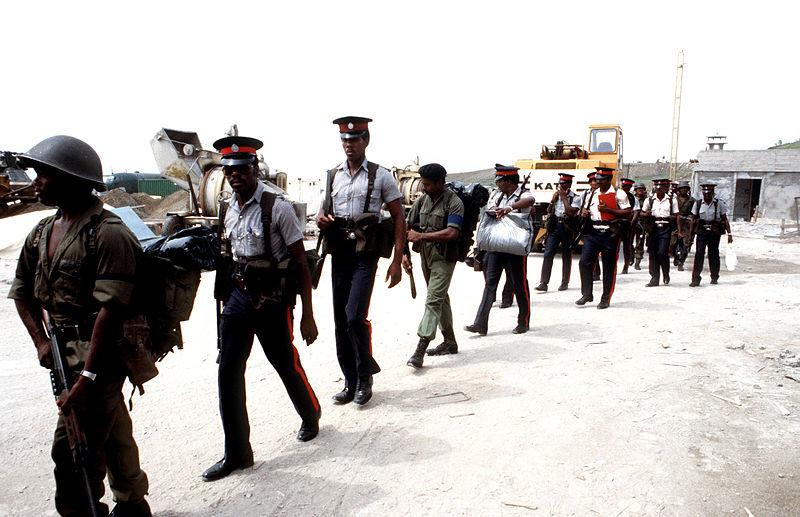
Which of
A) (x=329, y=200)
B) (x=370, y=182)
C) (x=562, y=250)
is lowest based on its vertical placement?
(x=562, y=250)

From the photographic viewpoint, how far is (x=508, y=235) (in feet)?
21.0

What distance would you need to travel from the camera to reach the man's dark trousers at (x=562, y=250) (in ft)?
32.1

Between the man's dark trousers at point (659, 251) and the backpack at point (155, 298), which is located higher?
the backpack at point (155, 298)

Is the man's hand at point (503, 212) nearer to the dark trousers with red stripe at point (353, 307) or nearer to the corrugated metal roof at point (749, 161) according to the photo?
the dark trousers with red stripe at point (353, 307)

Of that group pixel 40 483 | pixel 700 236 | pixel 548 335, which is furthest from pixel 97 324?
pixel 700 236

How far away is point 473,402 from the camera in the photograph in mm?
4391

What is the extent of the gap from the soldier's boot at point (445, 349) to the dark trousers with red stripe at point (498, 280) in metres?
0.87

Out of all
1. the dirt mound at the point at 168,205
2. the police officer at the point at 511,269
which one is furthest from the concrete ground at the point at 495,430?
the dirt mound at the point at 168,205

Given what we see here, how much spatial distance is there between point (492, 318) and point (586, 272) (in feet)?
5.76

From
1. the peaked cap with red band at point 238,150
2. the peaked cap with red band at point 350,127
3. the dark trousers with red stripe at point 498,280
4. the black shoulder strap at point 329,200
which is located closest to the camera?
the peaked cap with red band at point 238,150

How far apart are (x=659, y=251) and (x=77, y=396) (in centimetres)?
1029

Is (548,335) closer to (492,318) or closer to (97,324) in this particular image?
(492,318)

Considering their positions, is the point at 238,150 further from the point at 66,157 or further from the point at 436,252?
the point at 436,252

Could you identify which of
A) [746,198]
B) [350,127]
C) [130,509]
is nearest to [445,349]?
[350,127]
